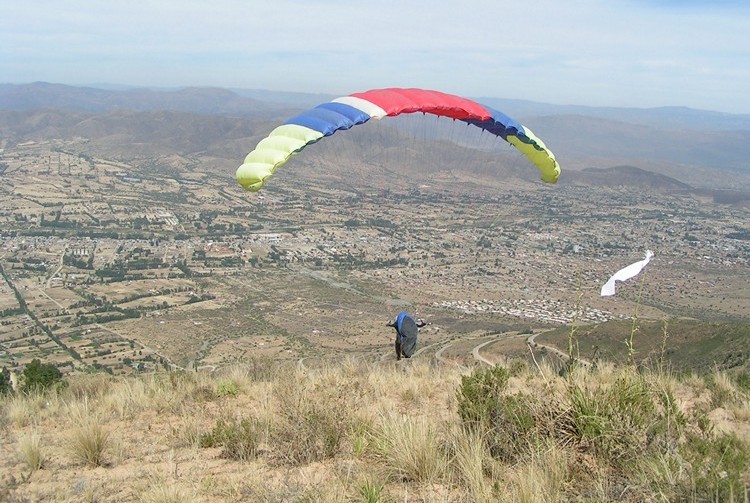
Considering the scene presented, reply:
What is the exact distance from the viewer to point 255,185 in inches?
294

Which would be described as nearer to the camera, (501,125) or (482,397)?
(482,397)

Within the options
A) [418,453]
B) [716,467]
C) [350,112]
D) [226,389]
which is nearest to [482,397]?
[418,453]

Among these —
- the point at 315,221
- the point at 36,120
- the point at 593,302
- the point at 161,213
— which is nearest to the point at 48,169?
the point at 161,213

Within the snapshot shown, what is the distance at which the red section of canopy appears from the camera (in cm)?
861

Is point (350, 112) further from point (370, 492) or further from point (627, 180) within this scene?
point (627, 180)

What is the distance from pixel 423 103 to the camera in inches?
346

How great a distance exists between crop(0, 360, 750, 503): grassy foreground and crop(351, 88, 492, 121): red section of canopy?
459 centimetres

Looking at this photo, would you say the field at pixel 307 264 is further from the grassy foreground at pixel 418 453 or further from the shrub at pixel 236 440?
the shrub at pixel 236 440

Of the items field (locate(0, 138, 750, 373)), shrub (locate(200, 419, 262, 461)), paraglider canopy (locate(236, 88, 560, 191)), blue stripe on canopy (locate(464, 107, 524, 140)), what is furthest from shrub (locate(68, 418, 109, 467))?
blue stripe on canopy (locate(464, 107, 524, 140))

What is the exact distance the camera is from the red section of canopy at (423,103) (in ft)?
28.3

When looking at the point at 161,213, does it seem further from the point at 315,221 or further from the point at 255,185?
the point at 255,185

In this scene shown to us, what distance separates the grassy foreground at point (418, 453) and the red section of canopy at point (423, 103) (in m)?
4.59

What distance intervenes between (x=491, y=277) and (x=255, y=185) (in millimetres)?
53589

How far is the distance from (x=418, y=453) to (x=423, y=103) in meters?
6.23
